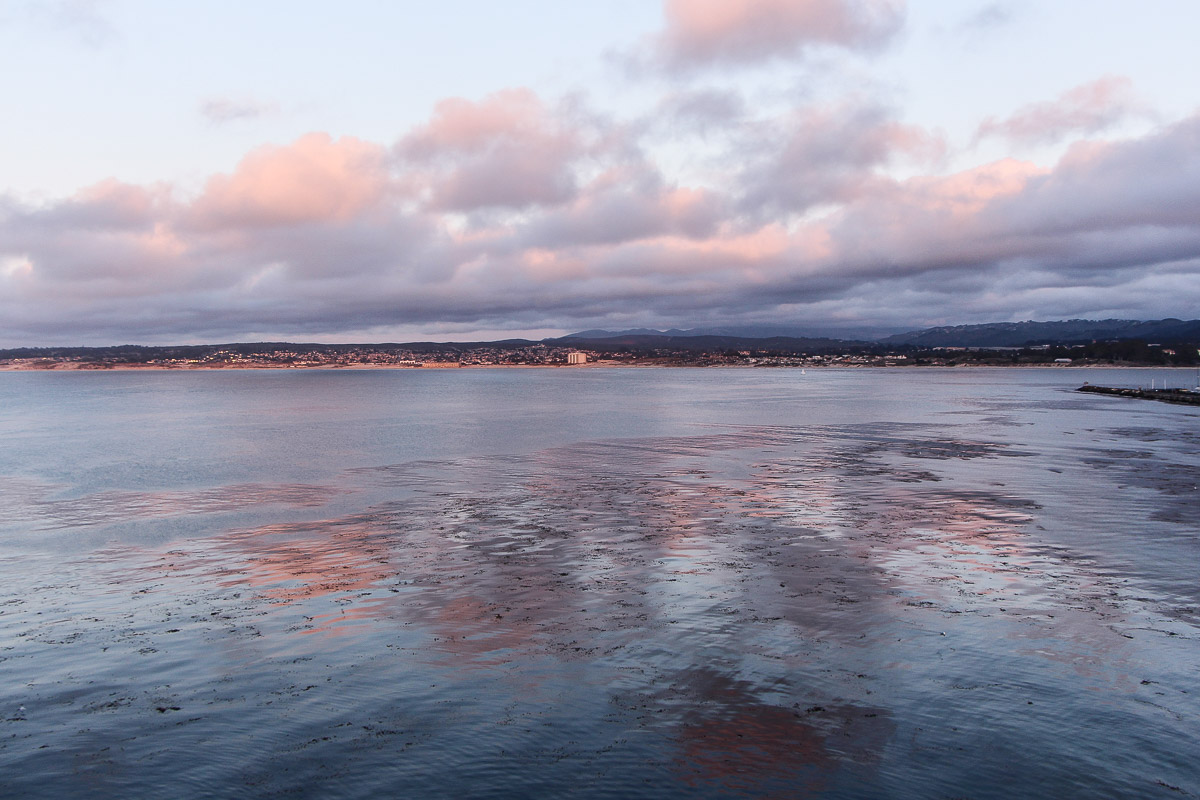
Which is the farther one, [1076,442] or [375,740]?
[1076,442]

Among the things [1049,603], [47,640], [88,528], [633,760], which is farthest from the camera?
[88,528]

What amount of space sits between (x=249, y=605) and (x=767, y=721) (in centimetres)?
1285

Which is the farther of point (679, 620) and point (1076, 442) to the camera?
point (1076, 442)

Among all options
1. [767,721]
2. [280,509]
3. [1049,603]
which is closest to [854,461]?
[1049,603]

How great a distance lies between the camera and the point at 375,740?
41.0ft

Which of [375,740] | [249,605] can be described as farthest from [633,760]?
[249,605]

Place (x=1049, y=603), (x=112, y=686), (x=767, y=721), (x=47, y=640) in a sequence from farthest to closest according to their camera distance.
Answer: (x=1049, y=603)
(x=47, y=640)
(x=112, y=686)
(x=767, y=721)

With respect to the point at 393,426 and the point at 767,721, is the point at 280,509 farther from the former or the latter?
the point at 393,426

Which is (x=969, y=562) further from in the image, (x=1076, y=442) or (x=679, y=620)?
(x=1076, y=442)

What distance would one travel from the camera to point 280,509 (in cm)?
3362

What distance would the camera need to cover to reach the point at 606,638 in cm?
1678

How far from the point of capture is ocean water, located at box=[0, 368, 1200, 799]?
463 inches

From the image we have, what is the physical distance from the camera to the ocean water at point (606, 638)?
1175cm

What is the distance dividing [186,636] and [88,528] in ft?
53.7
